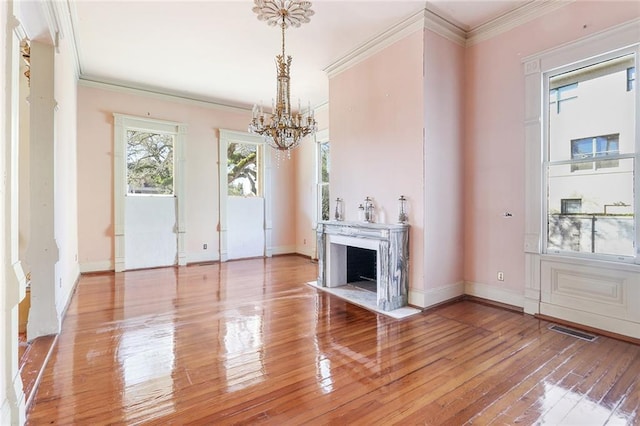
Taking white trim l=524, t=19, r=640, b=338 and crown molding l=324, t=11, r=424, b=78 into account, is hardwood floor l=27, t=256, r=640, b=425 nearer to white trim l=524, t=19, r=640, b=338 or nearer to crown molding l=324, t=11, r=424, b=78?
white trim l=524, t=19, r=640, b=338

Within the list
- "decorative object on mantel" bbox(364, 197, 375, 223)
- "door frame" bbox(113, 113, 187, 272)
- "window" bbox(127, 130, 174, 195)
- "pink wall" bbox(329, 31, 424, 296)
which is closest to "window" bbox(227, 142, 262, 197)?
"door frame" bbox(113, 113, 187, 272)

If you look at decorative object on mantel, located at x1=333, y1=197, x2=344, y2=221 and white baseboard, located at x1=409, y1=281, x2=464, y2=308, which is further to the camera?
decorative object on mantel, located at x1=333, y1=197, x2=344, y2=221

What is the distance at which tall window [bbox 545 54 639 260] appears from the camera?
3.00 m

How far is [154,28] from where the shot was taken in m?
3.90

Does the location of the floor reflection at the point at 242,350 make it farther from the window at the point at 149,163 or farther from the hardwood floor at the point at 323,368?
the window at the point at 149,163

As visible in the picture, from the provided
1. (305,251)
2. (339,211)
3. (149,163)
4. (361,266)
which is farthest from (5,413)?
(305,251)

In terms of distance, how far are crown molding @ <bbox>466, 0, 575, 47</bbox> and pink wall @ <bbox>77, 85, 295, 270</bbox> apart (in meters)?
4.63

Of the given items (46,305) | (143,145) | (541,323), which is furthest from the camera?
(143,145)

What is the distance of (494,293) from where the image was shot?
3.86 metres

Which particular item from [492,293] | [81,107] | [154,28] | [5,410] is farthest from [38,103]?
[492,293]

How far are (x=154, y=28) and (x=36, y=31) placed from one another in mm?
1397

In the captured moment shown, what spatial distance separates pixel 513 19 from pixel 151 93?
5777 millimetres

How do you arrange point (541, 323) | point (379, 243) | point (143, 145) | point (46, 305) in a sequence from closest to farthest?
1. point (46, 305)
2. point (541, 323)
3. point (379, 243)
4. point (143, 145)

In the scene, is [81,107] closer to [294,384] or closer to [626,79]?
[294,384]
